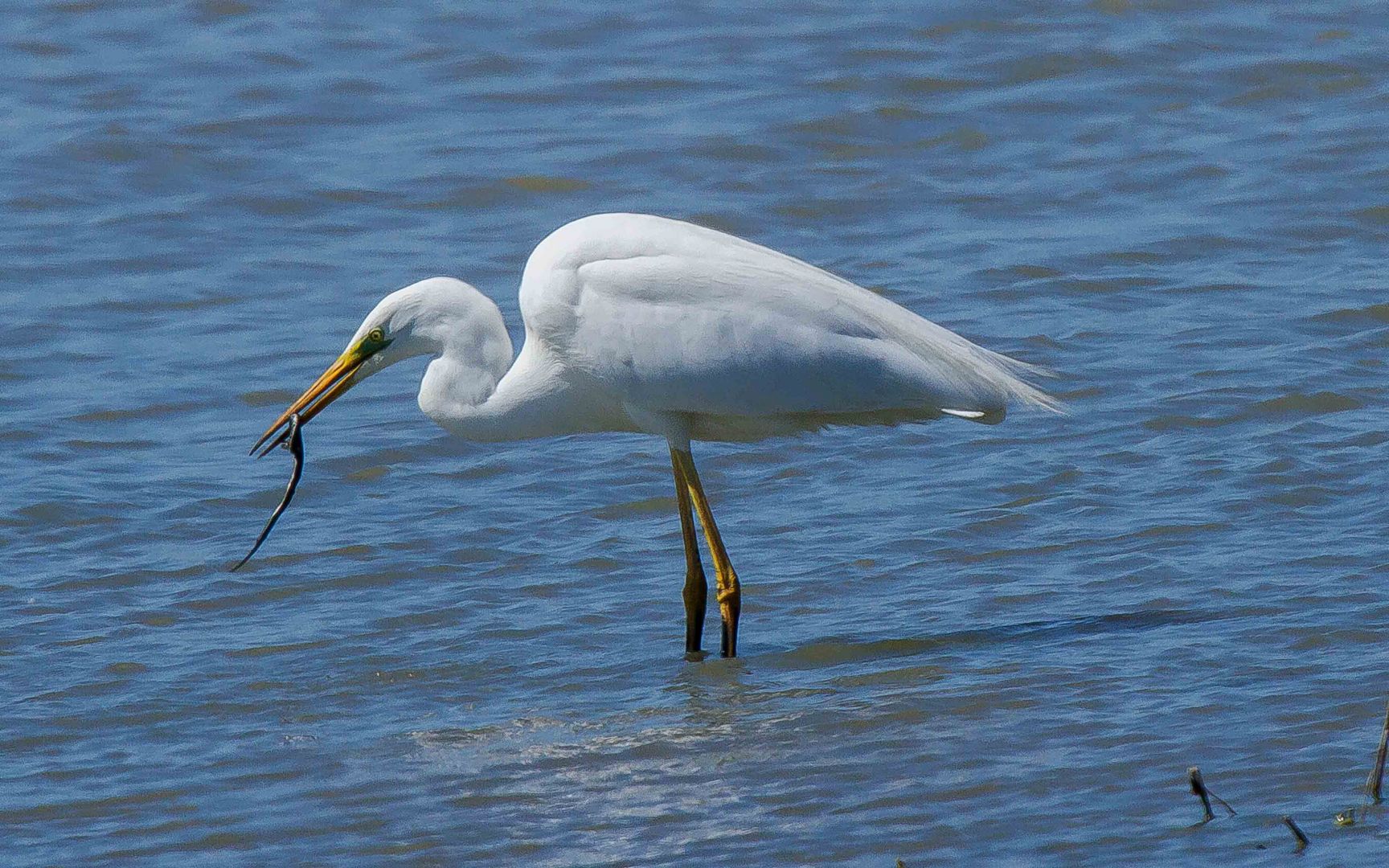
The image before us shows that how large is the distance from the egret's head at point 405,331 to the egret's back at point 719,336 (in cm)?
21

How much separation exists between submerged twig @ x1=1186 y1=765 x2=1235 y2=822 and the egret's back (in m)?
2.12

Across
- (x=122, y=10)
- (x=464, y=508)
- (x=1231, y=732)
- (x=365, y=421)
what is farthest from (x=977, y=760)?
(x=122, y=10)

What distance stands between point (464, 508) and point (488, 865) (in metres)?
3.35

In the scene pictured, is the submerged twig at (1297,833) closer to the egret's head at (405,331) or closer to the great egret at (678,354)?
the great egret at (678,354)

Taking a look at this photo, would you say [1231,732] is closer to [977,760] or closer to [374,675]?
[977,760]

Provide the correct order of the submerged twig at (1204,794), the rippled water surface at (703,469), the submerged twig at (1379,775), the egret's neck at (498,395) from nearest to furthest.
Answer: the submerged twig at (1204,794)
the submerged twig at (1379,775)
the rippled water surface at (703,469)
the egret's neck at (498,395)

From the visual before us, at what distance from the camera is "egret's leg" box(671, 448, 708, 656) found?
7301 mm

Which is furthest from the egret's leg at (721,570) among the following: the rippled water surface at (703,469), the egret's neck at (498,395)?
the egret's neck at (498,395)

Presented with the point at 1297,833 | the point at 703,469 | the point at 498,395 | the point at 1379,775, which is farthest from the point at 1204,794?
the point at 703,469

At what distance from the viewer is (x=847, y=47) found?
15.2 metres

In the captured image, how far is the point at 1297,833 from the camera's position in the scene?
4992 millimetres

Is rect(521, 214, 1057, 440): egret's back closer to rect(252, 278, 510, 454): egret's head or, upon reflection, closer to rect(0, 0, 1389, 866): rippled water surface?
rect(252, 278, 510, 454): egret's head

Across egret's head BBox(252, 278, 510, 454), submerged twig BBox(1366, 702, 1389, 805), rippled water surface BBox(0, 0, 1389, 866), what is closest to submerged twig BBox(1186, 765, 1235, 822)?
rippled water surface BBox(0, 0, 1389, 866)

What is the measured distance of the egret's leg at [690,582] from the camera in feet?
24.0
